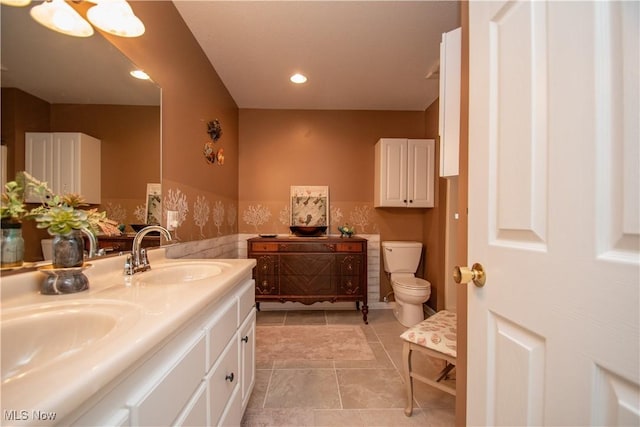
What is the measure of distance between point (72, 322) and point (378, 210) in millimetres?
2934

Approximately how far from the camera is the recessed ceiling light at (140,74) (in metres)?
1.30

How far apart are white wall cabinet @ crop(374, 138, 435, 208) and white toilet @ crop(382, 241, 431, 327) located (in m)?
0.52

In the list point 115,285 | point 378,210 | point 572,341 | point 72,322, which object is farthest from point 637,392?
point 378,210

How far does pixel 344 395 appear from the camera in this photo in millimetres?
1609

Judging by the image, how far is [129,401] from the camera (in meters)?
0.51

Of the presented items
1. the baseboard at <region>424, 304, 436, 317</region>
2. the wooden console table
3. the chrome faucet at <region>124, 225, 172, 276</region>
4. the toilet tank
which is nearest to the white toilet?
the toilet tank

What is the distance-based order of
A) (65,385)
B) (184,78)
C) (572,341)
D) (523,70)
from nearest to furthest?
(65,385) < (572,341) < (523,70) < (184,78)

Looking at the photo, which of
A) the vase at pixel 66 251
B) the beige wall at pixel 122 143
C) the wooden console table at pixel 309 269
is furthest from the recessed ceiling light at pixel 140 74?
the wooden console table at pixel 309 269

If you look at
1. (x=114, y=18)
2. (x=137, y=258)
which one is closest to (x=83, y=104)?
(x=114, y=18)

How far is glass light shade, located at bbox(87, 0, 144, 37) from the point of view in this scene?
1.04 meters

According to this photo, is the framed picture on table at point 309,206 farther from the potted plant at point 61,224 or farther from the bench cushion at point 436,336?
the potted plant at point 61,224

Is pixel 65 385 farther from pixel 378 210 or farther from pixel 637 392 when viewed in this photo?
pixel 378 210
